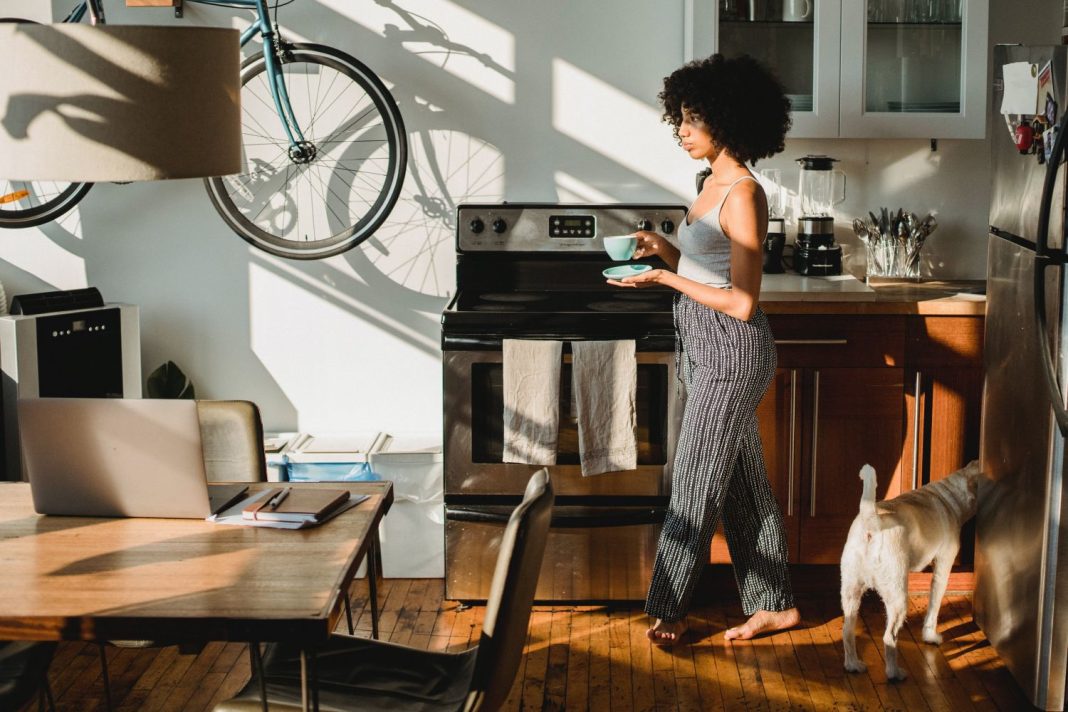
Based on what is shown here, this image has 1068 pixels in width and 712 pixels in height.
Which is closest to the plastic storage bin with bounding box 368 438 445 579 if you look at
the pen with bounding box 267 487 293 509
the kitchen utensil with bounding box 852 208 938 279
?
the pen with bounding box 267 487 293 509

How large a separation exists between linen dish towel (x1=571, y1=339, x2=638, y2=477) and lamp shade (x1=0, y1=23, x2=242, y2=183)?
1.78 meters

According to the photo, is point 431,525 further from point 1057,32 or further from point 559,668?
point 1057,32

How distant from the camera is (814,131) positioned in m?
3.66

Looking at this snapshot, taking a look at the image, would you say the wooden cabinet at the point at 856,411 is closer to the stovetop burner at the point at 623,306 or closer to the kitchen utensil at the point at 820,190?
the stovetop burner at the point at 623,306

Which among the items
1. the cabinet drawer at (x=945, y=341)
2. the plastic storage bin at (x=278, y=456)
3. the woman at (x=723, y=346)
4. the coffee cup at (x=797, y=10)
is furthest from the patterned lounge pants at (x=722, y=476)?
the plastic storage bin at (x=278, y=456)

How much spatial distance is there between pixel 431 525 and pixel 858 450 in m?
1.36

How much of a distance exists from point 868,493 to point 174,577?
5.61 ft

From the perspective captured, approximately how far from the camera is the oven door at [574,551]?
344 centimetres

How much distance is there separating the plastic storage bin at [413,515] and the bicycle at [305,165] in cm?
74

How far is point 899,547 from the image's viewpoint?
2998mm

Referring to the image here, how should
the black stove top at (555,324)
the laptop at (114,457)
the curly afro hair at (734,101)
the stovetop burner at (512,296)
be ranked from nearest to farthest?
the laptop at (114,457), the curly afro hair at (734,101), the black stove top at (555,324), the stovetop burner at (512,296)

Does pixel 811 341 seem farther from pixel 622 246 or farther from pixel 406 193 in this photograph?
pixel 406 193

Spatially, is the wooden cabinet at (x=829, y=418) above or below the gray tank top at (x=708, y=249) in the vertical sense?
below

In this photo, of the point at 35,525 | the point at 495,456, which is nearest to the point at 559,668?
the point at 495,456
